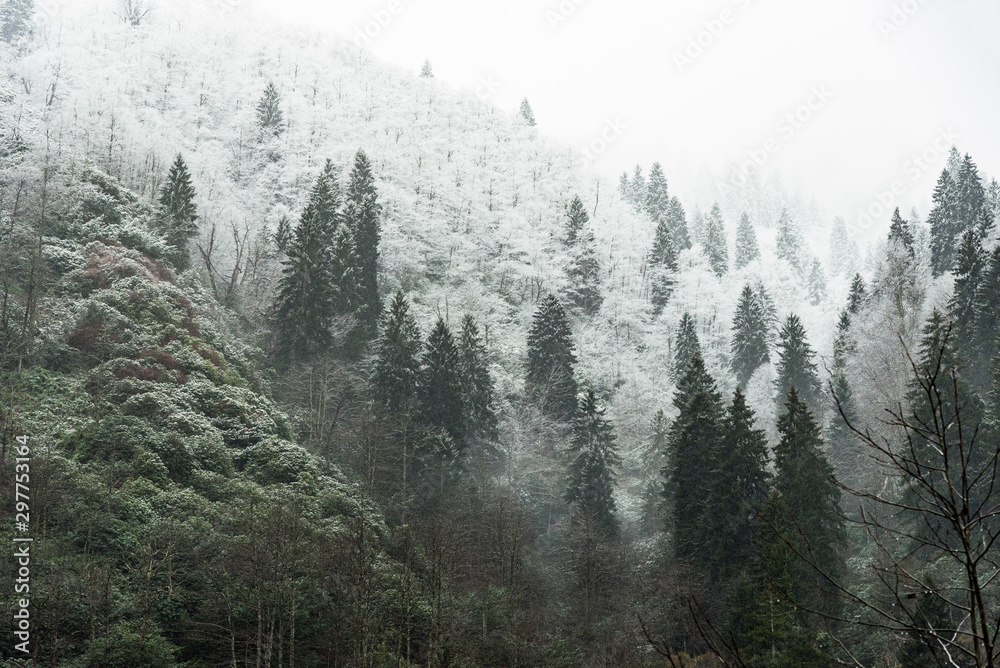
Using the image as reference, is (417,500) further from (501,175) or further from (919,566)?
(501,175)

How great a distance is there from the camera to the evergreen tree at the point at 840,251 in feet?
414

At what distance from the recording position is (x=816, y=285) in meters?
104

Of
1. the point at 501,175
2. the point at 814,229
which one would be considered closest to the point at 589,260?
the point at 501,175

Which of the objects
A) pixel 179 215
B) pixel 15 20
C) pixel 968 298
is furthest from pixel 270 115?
pixel 968 298

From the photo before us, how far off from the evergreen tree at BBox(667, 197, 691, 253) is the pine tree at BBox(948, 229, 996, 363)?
38.2 metres

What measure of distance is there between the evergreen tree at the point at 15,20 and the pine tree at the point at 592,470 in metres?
77.4

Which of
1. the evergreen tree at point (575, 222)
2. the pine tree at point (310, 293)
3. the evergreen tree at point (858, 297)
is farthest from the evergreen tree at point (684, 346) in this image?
the pine tree at point (310, 293)

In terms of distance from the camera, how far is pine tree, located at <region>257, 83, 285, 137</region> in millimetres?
78125

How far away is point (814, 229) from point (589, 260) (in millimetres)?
98716

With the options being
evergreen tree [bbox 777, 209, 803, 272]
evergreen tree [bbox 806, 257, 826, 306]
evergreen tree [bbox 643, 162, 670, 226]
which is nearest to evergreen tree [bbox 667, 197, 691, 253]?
evergreen tree [bbox 643, 162, 670, 226]

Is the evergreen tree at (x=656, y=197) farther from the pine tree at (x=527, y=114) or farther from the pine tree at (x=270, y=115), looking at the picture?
the pine tree at (x=270, y=115)

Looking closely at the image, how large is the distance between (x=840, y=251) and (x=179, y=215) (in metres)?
117

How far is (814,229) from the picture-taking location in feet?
506

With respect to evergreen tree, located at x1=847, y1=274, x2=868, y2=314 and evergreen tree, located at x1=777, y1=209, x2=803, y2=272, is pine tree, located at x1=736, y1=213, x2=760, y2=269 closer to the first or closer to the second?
evergreen tree, located at x1=777, y1=209, x2=803, y2=272
